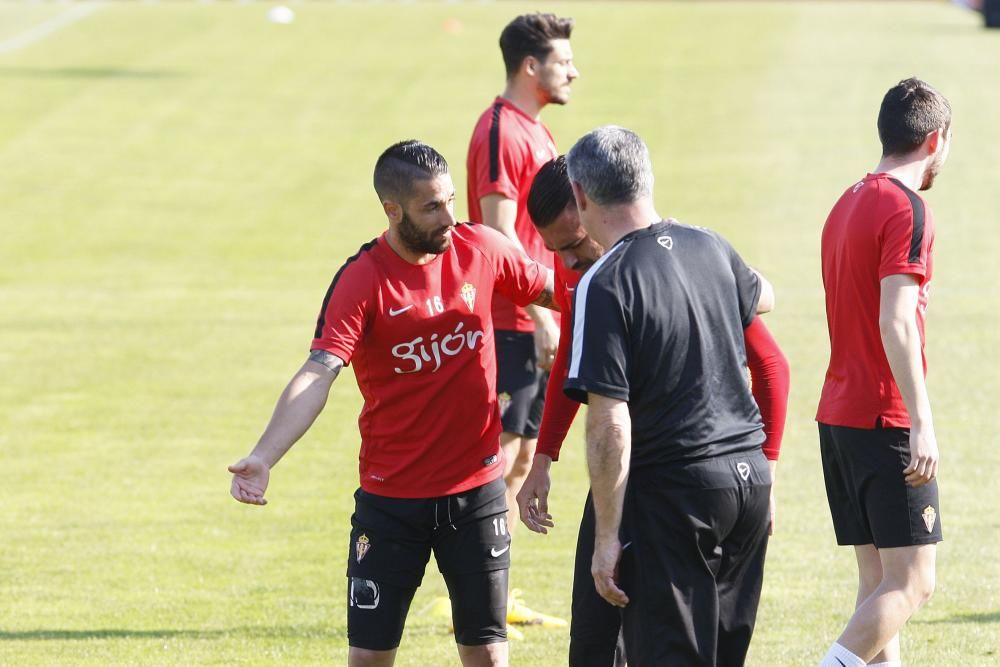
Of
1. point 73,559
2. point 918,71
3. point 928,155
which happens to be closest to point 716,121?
point 918,71

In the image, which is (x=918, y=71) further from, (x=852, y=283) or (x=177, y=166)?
(x=852, y=283)

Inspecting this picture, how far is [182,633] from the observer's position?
26.3 feet

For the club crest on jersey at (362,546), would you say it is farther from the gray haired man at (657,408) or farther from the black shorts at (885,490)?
the black shorts at (885,490)

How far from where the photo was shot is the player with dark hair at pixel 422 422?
18.3ft

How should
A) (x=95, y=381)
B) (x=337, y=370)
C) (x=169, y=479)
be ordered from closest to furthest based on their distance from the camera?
(x=337, y=370), (x=169, y=479), (x=95, y=381)

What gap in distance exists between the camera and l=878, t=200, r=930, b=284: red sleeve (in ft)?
18.4

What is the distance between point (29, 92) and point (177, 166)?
22.0 feet

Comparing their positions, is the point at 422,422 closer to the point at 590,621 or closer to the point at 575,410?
the point at 575,410

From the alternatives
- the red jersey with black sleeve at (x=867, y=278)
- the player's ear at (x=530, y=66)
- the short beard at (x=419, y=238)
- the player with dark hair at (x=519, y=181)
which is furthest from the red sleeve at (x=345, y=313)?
the player's ear at (x=530, y=66)

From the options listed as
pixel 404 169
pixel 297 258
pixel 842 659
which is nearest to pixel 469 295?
pixel 404 169

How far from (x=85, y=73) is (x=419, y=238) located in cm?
2956

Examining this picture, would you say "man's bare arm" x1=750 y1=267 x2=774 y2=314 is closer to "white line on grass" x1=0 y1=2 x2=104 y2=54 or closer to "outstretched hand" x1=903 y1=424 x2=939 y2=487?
"outstretched hand" x1=903 y1=424 x2=939 y2=487

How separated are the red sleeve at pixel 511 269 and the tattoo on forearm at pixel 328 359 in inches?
31.7

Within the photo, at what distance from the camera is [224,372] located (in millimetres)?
15164
